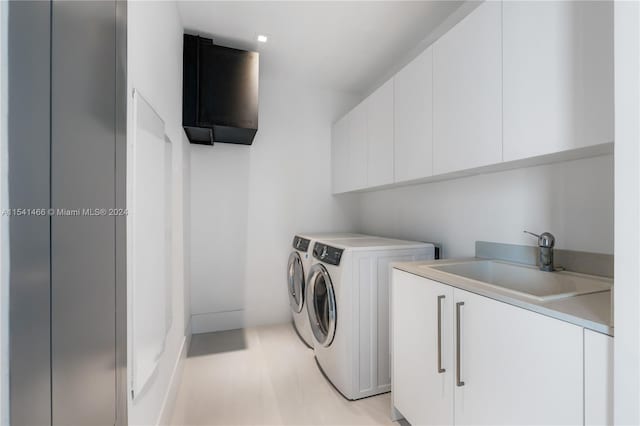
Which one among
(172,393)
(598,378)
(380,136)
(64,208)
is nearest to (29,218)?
(64,208)

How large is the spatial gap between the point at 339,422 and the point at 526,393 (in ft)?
3.68

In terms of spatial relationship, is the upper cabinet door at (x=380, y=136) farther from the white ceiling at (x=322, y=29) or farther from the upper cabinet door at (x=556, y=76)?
the upper cabinet door at (x=556, y=76)

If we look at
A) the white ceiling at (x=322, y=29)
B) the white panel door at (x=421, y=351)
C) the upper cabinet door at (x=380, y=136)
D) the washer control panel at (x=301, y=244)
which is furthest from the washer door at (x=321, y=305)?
the white ceiling at (x=322, y=29)

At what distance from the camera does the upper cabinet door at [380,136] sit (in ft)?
7.02

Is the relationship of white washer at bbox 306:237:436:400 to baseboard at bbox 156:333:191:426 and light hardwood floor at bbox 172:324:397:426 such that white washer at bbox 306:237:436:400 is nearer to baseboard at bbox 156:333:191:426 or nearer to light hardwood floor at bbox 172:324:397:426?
light hardwood floor at bbox 172:324:397:426

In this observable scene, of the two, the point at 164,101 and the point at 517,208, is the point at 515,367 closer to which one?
the point at 517,208

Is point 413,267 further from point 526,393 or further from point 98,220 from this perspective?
point 98,220

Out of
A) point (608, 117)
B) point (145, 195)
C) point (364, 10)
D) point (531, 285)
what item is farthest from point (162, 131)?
point (531, 285)

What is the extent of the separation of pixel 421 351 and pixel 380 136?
1.57 metres

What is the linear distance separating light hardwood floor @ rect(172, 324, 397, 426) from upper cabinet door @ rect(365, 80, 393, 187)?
5.21 ft

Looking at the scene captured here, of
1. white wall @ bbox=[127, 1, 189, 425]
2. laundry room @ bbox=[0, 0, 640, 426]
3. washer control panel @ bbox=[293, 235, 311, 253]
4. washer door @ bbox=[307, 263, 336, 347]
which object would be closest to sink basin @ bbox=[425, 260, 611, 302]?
laundry room @ bbox=[0, 0, 640, 426]

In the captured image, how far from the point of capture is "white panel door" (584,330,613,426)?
0.75 meters

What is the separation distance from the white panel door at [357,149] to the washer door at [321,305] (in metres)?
0.94

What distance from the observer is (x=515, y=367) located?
3.24 feet
